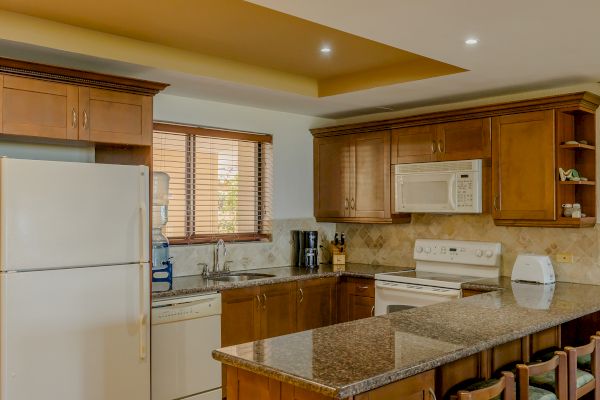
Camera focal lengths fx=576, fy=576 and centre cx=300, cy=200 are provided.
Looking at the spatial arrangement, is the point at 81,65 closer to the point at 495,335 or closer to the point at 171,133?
the point at 171,133

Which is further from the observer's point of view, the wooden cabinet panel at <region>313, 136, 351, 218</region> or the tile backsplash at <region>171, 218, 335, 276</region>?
the wooden cabinet panel at <region>313, 136, 351, 218</region>

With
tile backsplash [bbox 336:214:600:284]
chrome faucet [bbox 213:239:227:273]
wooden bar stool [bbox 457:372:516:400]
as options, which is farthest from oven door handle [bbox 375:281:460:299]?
wooden bar stool [bbox 457:372:516:400]

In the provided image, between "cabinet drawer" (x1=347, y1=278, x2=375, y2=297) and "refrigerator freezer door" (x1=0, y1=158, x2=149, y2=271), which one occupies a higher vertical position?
"refrigerator freezer door" (x1=0, y1=158, x2=149, y2=271)

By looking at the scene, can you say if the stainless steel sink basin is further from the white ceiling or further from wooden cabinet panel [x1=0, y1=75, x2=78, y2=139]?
wooden cabinet panel [x1=0, y1=75, x2=78, y2=139]

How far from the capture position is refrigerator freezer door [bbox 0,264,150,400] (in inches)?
115

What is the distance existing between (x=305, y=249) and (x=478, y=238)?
1523mm

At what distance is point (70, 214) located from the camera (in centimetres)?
313

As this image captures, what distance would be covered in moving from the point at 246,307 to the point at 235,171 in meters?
1.30

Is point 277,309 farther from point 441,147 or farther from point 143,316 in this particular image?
point 441,147

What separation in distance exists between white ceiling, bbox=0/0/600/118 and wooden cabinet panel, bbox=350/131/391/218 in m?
0.41

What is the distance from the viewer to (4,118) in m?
3.05

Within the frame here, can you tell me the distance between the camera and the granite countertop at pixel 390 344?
76.1 inches

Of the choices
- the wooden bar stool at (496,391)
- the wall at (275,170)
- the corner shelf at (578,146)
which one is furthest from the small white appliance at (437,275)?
the wooden bar stool at (496,391)

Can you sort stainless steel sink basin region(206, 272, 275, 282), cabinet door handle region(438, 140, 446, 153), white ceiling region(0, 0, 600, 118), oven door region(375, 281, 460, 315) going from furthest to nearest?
cabinet door handle region(438, 140, 446, 153)
stainless steel sink basin region(206, 272, 275, 282)
oven door region(375, 281, 460, 315)
white ceiling region(0, 0, 600, 118)
